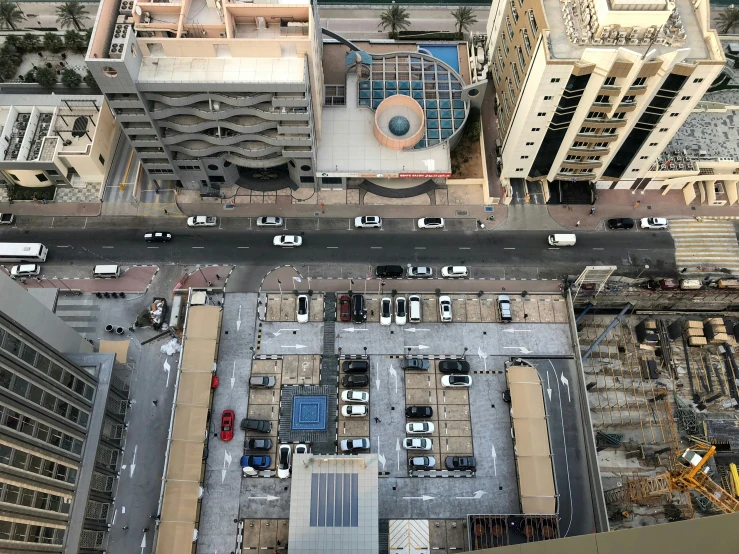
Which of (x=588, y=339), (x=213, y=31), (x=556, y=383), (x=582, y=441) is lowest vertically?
(x=582, y=441)

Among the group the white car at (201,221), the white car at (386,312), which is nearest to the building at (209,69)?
the white car at (201,221)

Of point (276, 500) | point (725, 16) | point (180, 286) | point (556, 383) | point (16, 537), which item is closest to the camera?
point (16, 537)

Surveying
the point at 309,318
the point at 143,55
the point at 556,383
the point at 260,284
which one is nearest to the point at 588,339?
the point at 556,383

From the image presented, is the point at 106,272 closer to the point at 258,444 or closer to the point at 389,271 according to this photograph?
the point at 258,444

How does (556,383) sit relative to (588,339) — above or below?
below

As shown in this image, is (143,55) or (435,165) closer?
(143,55)

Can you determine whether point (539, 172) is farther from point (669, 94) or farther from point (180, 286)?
point (180, 286)

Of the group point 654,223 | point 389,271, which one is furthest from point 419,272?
point 654,223

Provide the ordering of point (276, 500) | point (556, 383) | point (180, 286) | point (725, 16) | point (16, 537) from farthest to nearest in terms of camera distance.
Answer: point (725, 16)
point (180, 286)
point (556, 383)
point (276, 500)
point (16, 537)
